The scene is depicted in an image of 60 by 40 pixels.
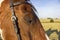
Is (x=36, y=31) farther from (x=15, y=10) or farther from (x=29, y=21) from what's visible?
(x=15, y=10)

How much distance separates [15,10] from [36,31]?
1.11 feet

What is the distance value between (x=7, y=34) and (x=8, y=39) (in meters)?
0.06

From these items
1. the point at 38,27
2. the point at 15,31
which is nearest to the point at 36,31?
the point at 38,27

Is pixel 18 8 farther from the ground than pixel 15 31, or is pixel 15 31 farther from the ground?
pixel 18 8

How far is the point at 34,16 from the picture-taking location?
8.38 ft

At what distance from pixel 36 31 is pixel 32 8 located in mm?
284

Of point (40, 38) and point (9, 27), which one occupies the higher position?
point (9, 27)

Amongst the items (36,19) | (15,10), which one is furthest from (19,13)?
(36,19)

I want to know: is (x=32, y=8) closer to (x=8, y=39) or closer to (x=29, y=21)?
(x=29, y=21)

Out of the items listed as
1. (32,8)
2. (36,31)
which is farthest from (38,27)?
(32,8)

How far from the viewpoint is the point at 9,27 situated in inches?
97.7

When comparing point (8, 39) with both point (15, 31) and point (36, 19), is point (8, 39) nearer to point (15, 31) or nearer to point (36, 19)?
point (15, 31)

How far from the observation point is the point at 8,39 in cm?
248

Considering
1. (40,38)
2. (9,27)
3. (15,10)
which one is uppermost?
(15,10)
